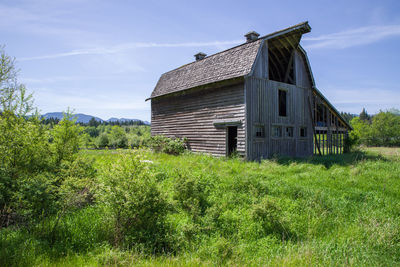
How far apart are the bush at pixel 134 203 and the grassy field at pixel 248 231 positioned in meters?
0.21

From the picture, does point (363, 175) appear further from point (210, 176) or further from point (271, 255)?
point (271, 255)

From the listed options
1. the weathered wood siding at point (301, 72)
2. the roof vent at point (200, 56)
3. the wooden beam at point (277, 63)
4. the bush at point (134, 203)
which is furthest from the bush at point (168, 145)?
the bush at point (134, 203)

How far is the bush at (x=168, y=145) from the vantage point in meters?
16.0

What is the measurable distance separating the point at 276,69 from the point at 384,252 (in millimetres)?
14131

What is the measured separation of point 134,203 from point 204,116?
10959 mm

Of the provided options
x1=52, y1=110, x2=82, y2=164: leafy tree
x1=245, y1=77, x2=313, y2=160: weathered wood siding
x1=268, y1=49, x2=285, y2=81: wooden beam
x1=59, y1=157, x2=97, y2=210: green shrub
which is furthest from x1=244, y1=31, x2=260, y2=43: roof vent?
x1=59, y1=157, x2=97, y2=210: green shrub

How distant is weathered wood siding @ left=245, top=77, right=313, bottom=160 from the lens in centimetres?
1270

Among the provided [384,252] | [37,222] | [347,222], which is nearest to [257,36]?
[347,222]

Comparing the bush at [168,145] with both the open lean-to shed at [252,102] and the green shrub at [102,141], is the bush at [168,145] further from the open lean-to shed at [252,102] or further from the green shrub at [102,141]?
the green shrub at [102,141]

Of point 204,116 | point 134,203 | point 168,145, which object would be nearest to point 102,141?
point 168,145

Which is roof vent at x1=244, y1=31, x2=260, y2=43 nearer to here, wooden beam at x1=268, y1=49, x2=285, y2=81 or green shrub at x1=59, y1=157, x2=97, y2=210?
wooden beam at x1=268, y1=49, x2=285, y2=81

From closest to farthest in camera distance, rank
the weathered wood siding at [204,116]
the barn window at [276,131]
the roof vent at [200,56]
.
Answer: the weathered wood siding at [204,116] < the barn window at [276,131] < the roof vent at [200,56]

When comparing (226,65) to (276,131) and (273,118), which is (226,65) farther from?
(276,131)

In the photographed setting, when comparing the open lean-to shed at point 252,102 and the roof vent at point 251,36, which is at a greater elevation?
the roof vent at point 251,36
